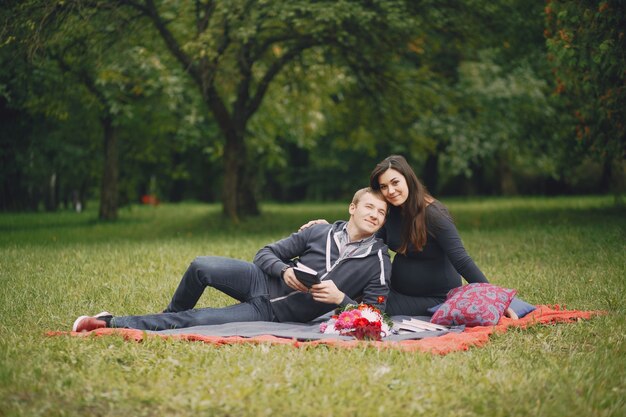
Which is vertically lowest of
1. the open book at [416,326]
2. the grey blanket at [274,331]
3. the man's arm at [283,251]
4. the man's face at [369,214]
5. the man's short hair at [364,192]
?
the open book at [416,326]

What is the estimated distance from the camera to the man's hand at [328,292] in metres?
5.52

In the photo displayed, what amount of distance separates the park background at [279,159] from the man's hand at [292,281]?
0.70m

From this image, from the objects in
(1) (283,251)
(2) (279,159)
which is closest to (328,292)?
(1) (283,251)

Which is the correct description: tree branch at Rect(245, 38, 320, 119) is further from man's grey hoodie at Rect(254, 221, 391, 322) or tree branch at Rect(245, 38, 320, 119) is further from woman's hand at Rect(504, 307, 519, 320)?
woman's hand at Rect(504, 307, 519, 320)

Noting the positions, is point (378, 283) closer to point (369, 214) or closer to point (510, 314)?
point (369, 214)

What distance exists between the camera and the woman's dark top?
241 inches

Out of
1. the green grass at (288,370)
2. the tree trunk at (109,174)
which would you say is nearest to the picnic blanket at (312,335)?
the green grass at (288,370)

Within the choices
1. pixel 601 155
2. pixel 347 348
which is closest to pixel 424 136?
pixel 601 155

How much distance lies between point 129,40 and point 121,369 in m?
11.7

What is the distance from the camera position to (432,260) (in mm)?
6375

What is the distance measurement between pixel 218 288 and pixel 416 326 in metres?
1.60

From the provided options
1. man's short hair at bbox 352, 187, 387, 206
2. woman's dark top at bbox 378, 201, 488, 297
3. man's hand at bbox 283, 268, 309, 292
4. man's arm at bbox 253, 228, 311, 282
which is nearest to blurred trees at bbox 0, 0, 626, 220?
woman's dark top at bbox 378, 201, 488, 297

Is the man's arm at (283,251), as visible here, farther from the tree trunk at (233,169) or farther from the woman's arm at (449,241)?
the tree trunk at (233,169)

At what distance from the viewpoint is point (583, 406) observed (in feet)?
13.1
